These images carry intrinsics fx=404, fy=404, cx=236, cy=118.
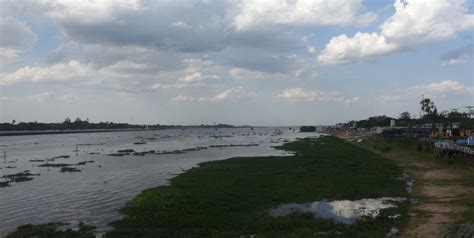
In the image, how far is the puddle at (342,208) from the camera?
761 inches

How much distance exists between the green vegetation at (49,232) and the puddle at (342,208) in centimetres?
854

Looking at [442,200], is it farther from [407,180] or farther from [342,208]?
[407,180]

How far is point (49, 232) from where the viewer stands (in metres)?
17.1

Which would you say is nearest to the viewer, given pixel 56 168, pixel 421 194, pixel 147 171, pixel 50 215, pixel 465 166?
pixel 50 215

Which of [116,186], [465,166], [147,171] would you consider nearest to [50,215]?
[116,186]

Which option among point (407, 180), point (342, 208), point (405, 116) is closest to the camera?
point (342, 208)

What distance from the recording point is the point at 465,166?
119 ft

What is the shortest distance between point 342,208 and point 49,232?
14071 millimetres

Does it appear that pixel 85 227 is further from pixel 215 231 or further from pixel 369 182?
pixel 369 182

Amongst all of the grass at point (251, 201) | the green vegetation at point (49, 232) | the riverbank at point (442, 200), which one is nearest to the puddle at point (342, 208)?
the grass at point (251, 201)

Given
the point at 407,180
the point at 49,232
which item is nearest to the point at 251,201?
the point at 49,232

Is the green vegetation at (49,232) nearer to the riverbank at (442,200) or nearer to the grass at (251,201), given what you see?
the grass at (251,201)

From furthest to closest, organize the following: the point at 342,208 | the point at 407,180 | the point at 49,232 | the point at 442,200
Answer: the point at 407,180, the point at 442,200, the point at 342,208, the point at 49,232

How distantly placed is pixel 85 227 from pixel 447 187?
22.4m
